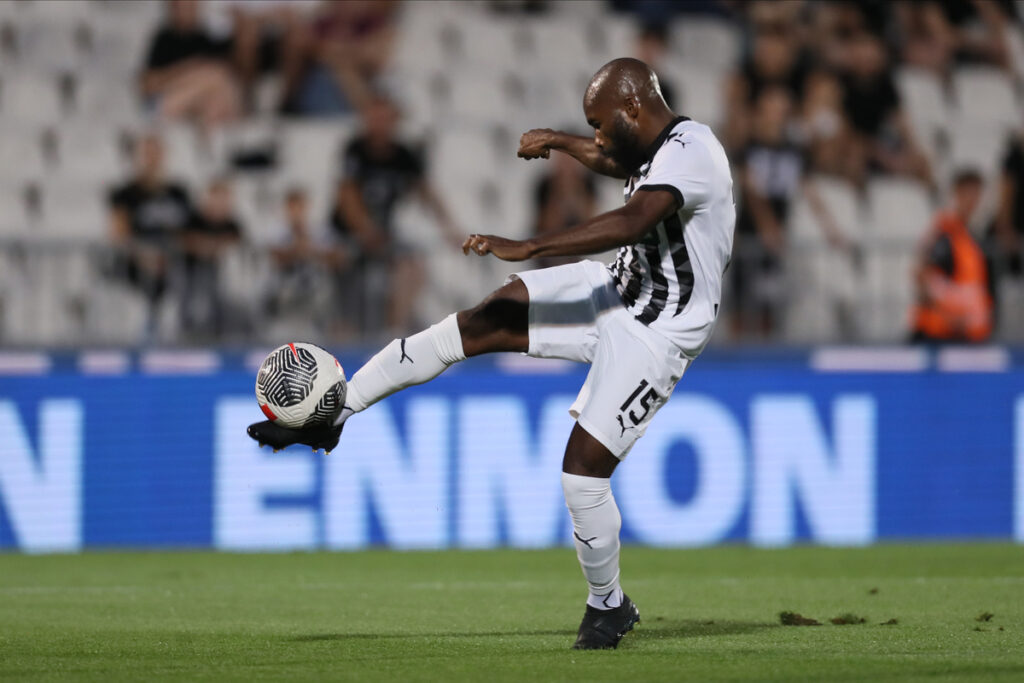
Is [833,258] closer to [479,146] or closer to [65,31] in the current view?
[479,146]

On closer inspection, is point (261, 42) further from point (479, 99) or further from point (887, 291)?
point (887, 291)

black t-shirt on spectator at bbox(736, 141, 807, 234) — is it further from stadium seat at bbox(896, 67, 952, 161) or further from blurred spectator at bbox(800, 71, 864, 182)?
stadium seat at bbox(896, 67, 952, 161)

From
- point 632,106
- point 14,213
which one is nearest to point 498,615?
point 632,106

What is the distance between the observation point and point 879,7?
1449cm

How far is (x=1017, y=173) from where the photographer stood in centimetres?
1280

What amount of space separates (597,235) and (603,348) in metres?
0.80

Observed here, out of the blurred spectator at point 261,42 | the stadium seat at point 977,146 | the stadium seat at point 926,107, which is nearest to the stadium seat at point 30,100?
the blurred spectator at point 261,42

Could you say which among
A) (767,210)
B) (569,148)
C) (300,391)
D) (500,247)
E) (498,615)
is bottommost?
(498,615)

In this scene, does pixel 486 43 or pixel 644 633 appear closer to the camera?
pixel 644 633

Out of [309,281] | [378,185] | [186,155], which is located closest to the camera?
[309,281]

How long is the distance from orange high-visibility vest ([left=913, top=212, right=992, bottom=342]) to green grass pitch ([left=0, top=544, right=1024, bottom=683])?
62.4 inches

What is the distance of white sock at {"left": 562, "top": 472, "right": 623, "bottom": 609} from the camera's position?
5609mm

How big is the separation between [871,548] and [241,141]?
6259mm

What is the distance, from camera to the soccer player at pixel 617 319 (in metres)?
5.59
